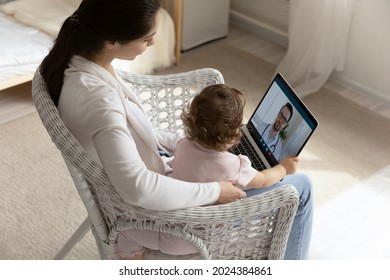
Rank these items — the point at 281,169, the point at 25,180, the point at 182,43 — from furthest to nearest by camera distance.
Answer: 1. the point at 182,43
2. the point at 25,180
3. the point at 281,169

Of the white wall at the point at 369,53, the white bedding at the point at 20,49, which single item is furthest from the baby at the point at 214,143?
the white wall at the point at 369,53

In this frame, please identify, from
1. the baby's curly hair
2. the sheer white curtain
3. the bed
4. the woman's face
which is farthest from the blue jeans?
the bed

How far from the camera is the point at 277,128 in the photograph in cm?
151

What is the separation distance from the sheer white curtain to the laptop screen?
1.17 m

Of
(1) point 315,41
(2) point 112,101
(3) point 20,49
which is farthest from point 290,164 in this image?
(3) point 20,49

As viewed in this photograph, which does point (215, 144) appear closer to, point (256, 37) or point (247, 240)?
point (247, 240)

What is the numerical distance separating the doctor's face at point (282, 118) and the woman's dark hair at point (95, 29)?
0.45 meters

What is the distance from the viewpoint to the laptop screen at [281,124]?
1.41 metres

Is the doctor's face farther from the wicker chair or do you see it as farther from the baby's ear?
the baby's ear

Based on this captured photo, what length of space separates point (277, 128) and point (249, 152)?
13 centimetres

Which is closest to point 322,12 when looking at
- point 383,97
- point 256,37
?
point 383,97

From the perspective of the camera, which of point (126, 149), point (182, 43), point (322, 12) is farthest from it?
point (182, 43)

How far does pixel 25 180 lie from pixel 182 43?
4.40 ft

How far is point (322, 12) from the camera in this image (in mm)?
2625
